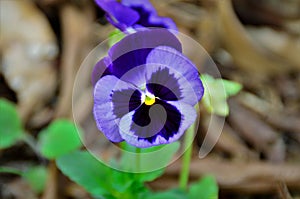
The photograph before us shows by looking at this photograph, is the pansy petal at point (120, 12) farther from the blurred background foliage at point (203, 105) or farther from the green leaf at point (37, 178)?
the green leaf at point (37, 178)

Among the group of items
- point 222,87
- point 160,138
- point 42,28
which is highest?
point 160,138

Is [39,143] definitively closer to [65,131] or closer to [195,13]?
[65,131]

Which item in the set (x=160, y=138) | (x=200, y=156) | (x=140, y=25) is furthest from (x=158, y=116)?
(x=200, y=156)

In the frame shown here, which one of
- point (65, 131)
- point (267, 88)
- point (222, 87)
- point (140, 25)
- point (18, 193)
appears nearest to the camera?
point (140, 25)

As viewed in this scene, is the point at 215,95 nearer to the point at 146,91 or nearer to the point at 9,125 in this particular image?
the point at 146,91

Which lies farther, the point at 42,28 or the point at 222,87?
the point at 42,28

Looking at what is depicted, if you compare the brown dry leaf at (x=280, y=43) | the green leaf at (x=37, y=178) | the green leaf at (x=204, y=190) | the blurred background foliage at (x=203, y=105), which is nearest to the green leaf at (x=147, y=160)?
the green leaf at (x=204, y=190)
